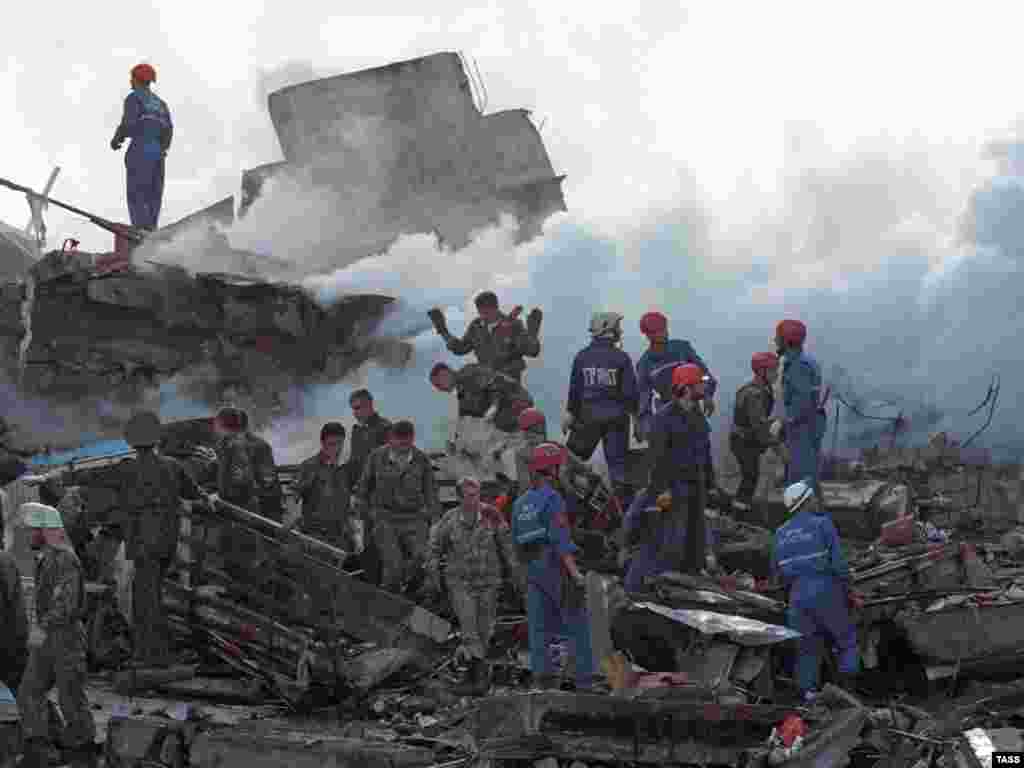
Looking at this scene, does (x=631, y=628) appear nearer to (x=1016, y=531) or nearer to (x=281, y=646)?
(x=281, y=646)

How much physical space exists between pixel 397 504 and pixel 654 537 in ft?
6.17

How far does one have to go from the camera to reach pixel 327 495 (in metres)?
13.8

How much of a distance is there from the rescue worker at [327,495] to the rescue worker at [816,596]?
3844 millimetres

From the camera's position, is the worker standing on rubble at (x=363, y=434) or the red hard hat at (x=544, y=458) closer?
the red hard hat at (x=544, y=458)

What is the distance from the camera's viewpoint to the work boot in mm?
10000

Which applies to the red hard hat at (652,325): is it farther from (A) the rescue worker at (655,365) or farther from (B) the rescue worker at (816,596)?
(B) the rescue worker at (816,596)

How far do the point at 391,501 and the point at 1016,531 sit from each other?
570 cm

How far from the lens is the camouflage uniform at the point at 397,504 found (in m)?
13.2

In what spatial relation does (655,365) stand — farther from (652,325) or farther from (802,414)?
(802,414)

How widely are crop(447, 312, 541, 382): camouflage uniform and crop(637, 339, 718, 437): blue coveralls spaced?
1.36 metres

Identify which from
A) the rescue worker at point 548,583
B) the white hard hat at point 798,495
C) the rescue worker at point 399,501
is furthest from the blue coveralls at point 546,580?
the rescue worker at point 399,501

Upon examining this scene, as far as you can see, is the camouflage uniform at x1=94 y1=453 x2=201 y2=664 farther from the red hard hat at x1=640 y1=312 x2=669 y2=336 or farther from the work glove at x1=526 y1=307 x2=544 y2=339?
the work glove at x1=526 y1=307 x2=544 y2=339

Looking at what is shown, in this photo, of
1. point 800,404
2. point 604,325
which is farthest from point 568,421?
point 800,404

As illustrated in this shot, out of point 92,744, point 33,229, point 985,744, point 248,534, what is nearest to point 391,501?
point 248,534
